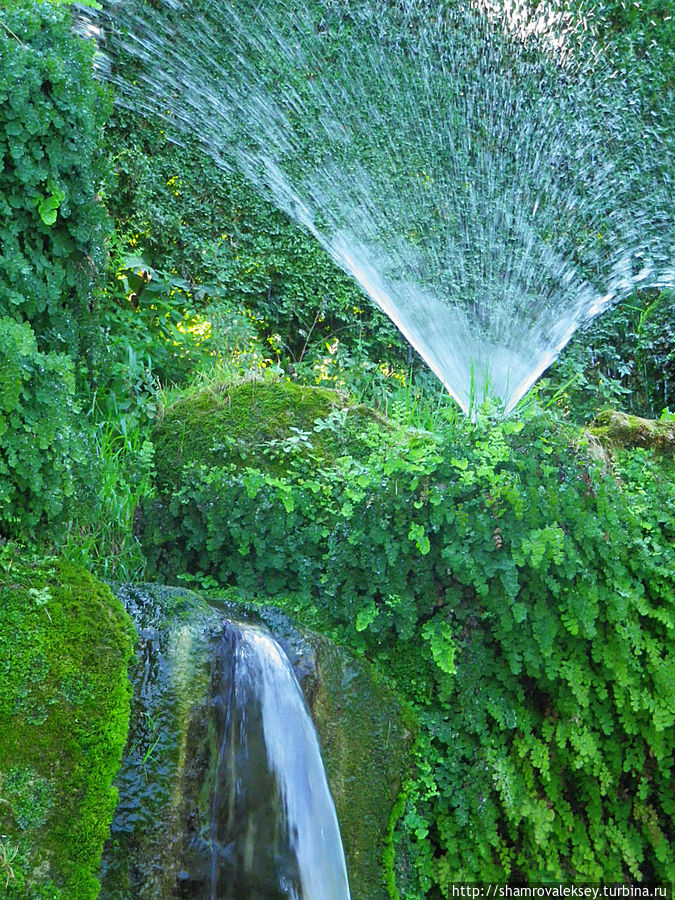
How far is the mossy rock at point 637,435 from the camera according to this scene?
205 inches

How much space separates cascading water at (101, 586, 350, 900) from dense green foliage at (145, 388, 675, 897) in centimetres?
71

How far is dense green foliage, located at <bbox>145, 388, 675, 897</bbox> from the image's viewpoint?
12.2ft

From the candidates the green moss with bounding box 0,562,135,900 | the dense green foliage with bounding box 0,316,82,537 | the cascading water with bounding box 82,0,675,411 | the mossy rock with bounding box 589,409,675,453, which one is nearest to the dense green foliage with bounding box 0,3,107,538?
the dense green foliage with bounding box 0,316,82,537

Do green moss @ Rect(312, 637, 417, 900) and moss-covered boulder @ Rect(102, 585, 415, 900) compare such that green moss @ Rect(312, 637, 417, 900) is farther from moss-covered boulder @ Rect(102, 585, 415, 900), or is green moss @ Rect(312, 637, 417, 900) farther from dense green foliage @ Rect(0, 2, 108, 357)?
dense green foliage @ Rect(0, 2, 108, 357)

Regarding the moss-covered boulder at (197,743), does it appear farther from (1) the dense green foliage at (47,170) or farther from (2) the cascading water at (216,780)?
(1) the dense green foliage at (47,170)

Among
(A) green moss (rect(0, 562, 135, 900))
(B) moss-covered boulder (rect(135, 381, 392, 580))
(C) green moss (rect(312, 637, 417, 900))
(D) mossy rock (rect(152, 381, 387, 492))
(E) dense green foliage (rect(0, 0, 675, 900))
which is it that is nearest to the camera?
(A) green moss (rect(0, 562, 135, 900))

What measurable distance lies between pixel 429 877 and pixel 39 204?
137 inches

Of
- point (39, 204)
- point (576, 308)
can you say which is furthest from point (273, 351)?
point (39, 204)

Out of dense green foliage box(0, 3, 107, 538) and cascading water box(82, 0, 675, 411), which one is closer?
dense green foliage box(0, 3, 107, 538)

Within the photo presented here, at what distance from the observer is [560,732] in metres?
3.76

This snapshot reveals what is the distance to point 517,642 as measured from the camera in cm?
382

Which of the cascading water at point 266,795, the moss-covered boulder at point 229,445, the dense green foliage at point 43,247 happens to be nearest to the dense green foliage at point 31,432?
the dense green foliage at point 43,247

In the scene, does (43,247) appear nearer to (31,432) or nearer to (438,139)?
(31,432)

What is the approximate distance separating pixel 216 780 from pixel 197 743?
0.15 m
